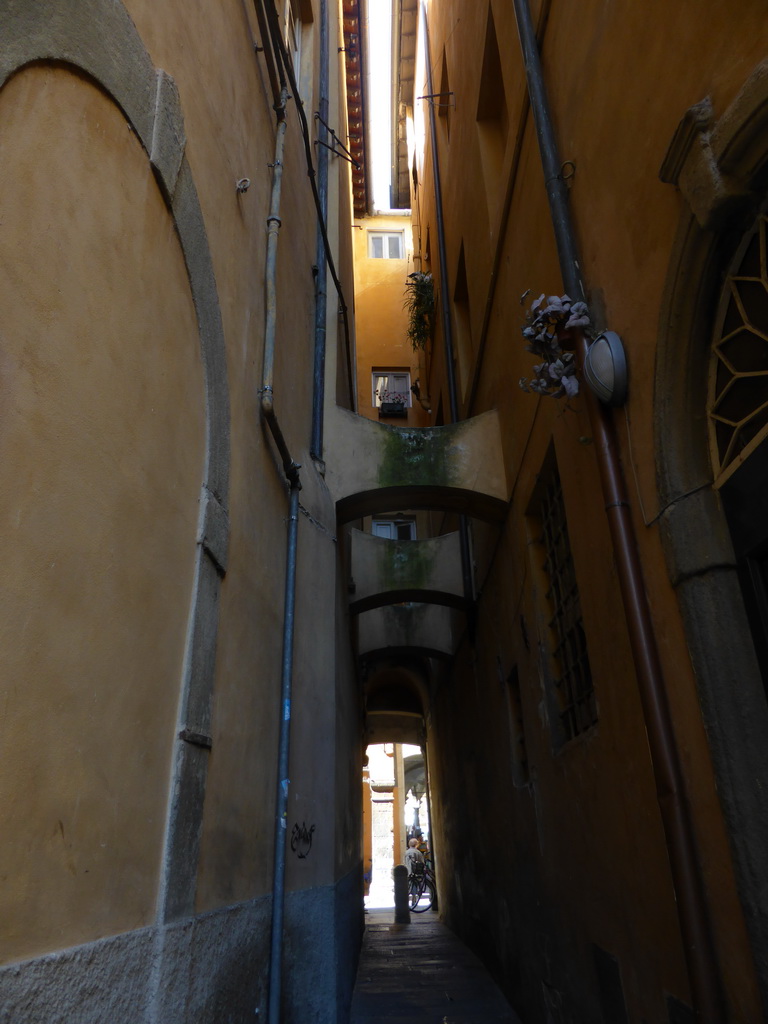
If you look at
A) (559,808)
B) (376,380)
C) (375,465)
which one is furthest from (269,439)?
(376,380)

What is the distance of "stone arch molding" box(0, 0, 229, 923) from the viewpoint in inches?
83.4

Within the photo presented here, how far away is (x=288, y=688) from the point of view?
471 cm

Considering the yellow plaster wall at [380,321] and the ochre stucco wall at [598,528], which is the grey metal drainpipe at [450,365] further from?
the yellow plaster wall at [380,321]

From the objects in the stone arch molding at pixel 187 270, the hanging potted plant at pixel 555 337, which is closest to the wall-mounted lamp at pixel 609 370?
the hanging potted plant at pixel 555 337

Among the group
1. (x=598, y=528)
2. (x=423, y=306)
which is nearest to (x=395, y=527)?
(x=423, y=306)

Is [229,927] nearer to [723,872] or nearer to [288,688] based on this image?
[288,688]

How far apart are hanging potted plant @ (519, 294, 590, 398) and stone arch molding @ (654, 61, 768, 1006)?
0.78 m

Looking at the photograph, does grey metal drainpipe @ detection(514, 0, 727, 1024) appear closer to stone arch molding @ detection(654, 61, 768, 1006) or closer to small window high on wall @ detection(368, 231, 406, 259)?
stone arch molding @ detection(654, 61, 768, 1006)

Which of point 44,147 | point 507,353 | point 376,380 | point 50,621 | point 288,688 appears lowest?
point 50,621

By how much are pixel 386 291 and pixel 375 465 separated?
39.0 feet

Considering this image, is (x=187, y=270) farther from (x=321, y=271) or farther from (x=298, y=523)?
(x=321, y=271)

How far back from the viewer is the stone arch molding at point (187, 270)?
6.95 feet

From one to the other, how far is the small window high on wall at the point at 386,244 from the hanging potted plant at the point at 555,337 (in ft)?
53.1

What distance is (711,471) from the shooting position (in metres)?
2.89
